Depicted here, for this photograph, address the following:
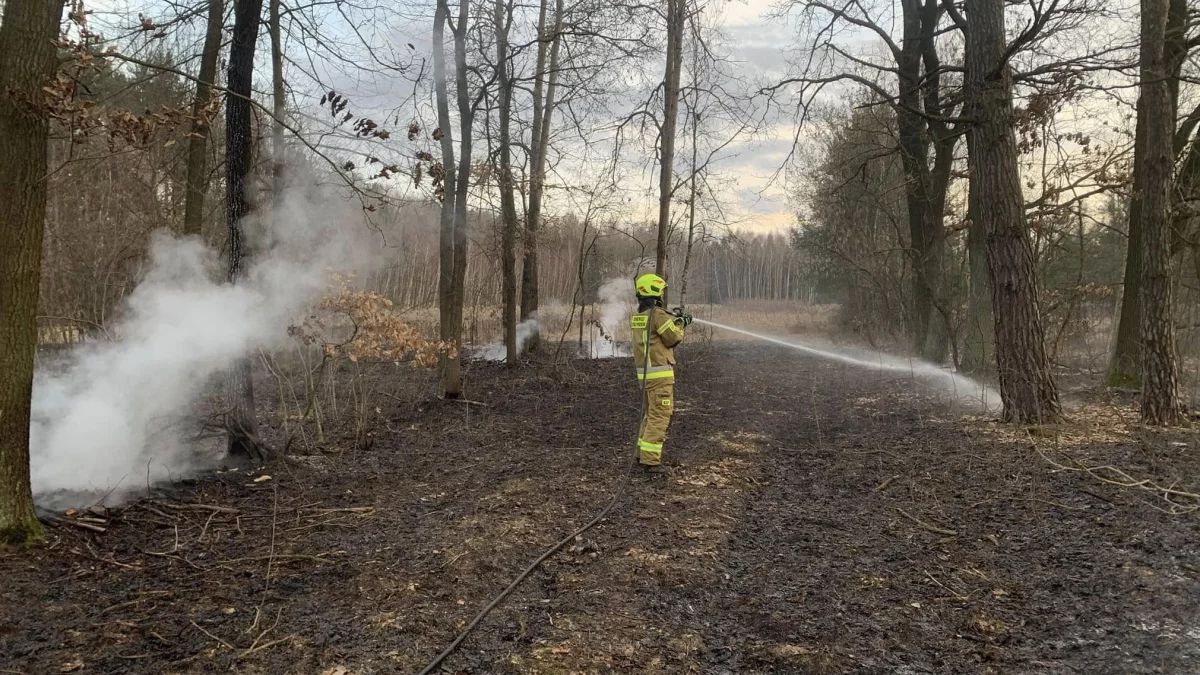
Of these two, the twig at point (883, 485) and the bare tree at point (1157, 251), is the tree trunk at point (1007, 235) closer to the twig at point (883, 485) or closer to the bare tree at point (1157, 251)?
the bare tree at point (1157, 251)

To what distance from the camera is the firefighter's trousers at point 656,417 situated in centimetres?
663

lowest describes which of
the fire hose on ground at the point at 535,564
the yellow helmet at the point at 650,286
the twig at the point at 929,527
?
the fire hose on ground at the point at 535,564

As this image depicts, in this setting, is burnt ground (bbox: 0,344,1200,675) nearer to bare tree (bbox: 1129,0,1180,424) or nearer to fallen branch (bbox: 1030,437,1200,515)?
fallen branch (bbox: 1030,437,1200,515)

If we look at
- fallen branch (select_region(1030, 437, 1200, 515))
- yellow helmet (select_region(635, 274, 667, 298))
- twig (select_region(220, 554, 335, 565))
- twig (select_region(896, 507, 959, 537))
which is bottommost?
twig (select_region(220, 554, 335, 565))

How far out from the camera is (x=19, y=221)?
163 inches

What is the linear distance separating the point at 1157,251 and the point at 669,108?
8135 millimetres

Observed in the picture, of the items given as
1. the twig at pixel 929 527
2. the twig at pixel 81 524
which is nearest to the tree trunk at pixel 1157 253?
the twig at pixel 929 527

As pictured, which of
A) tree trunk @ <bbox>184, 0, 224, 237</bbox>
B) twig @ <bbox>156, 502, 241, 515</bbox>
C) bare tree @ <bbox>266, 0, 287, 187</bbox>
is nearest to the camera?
twig @ <bbox>156, 502, 241, 515</bbox>

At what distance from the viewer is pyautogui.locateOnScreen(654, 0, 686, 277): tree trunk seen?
1301cm

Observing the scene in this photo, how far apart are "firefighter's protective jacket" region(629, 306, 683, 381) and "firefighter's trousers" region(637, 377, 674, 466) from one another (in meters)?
0.08

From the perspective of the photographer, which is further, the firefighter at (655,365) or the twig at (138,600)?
the firefighter at (655,365)

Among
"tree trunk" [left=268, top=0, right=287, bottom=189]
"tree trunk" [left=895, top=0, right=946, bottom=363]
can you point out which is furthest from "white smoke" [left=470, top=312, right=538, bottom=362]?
"tree trunk" [left=895, top=0, right=946, bottom=363]

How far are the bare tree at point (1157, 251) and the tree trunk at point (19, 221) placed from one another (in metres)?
9.80

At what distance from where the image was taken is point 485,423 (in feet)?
31.1
